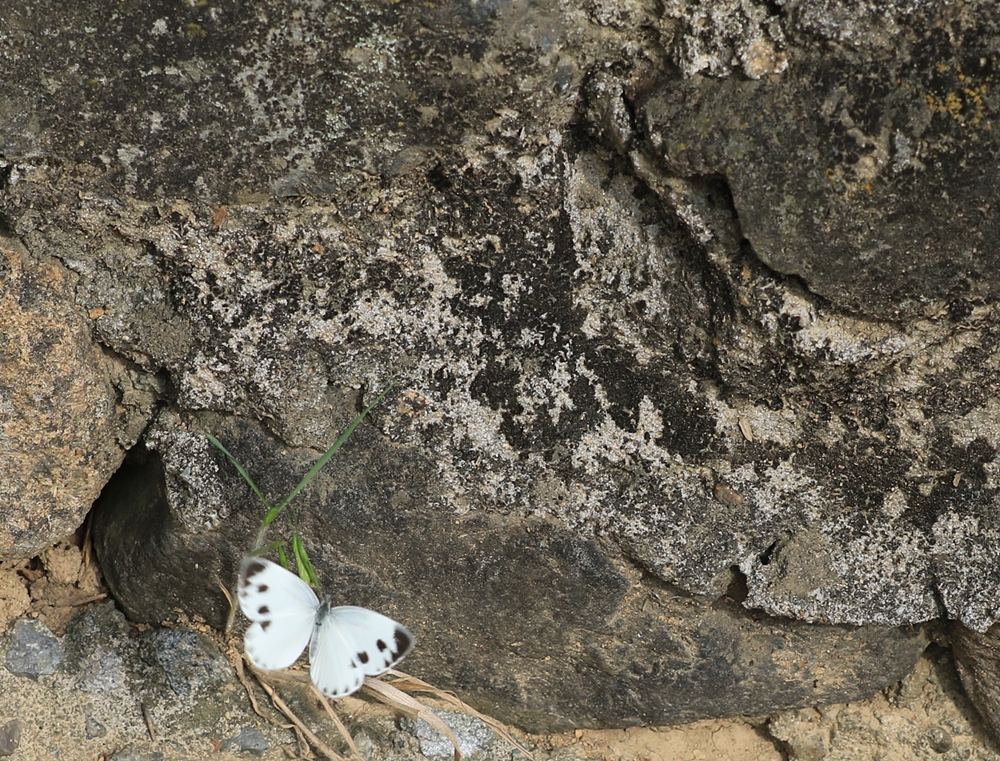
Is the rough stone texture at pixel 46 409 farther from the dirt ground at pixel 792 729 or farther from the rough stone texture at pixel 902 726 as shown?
the rough stone texture at pixel 902 726

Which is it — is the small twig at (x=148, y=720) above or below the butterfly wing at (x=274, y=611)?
below

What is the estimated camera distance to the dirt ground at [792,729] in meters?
1.66

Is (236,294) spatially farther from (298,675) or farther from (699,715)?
(699,715)

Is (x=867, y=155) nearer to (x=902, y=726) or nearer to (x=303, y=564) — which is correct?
(x=303, y=564)

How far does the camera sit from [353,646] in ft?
4.19

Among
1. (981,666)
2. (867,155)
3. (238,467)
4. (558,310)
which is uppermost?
(867,155)

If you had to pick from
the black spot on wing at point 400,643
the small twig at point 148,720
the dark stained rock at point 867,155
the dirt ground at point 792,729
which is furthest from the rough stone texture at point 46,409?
the dark stained rock at point 867,155

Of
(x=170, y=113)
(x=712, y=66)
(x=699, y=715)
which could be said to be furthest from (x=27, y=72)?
(x=699, y=715)

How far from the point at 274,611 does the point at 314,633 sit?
0.08 metres

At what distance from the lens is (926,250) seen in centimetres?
110

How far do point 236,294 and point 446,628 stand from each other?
0.65 meters

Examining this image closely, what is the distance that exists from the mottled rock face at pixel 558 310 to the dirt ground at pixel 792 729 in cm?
11

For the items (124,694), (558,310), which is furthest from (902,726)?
(124,694)

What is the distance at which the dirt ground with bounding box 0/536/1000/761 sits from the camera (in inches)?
65.4
